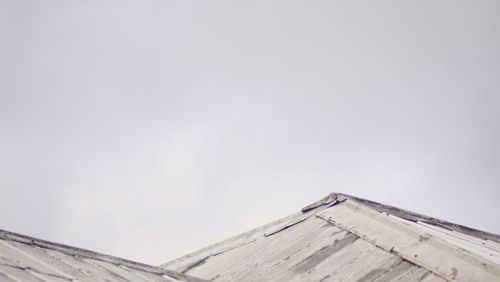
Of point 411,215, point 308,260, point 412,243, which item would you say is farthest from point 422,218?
point 308,260

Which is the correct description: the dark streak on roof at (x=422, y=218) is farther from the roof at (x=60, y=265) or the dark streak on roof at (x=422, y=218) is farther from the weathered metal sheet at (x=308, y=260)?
the roof at (x=60, y=265)

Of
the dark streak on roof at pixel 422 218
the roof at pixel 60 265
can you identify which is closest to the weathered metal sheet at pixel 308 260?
the dark streak on roof at pixel 422 218

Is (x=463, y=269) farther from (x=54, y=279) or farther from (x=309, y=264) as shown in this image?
(x=54, y=279)

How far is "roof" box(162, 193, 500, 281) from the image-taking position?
12375 millimetres

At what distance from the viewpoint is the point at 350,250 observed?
45.8 feet

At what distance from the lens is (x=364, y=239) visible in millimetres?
14273

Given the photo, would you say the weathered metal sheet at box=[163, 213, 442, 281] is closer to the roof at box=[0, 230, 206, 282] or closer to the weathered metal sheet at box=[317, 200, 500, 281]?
the weathered metal sheet at box=[317, 200, 500, 281]

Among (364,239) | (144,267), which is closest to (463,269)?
(364,239)

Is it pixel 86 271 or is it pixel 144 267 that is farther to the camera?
pixel 144 267

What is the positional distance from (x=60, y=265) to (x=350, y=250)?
5.80 meters

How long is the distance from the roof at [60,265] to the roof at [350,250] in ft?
7.26

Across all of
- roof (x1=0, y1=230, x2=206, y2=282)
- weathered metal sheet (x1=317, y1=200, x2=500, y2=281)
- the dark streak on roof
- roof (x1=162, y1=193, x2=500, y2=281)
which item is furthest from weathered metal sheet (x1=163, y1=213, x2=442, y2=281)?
roof (x1=0, y1=230, x2=206, y2=282)

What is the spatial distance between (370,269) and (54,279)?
577cm

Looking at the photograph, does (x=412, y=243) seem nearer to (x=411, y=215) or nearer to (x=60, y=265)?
(x=411, y=215)
